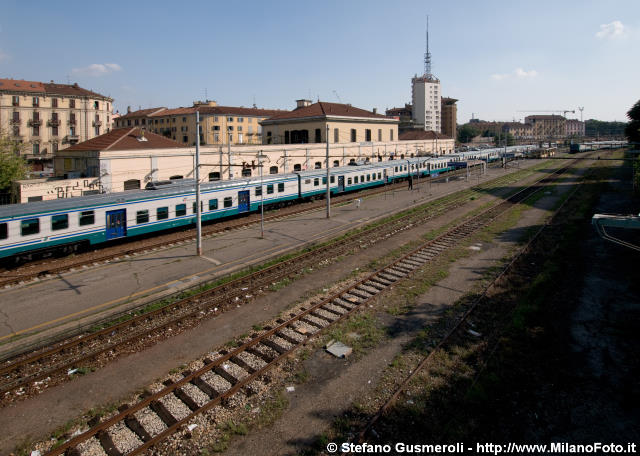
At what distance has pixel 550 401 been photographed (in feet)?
30.2

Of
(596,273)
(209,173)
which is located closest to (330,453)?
(596,273)

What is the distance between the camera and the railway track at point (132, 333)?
420 inches

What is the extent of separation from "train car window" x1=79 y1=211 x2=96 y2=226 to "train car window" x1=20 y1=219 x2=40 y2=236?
6.64ft

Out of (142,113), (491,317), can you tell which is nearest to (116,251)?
(491,317)

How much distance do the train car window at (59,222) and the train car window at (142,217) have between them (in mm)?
3780

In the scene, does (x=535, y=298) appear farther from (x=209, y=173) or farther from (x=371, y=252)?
(x=209, y=173)

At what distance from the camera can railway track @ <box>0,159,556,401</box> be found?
1068cm

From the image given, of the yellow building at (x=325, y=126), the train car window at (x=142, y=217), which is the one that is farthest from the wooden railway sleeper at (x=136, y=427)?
the yellow building at (x=325, y=126)

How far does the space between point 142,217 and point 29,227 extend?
5719 millimetres

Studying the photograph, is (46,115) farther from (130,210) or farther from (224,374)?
(224,374)

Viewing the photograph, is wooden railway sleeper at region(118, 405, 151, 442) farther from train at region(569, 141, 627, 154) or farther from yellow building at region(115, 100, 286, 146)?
yellow building at region(115, 100, 286, 146)

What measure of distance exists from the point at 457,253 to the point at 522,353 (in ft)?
33.9

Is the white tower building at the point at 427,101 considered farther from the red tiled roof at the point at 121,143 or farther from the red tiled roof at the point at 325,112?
the red tiled roof at the point at 121,143

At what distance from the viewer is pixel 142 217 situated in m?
23.4
